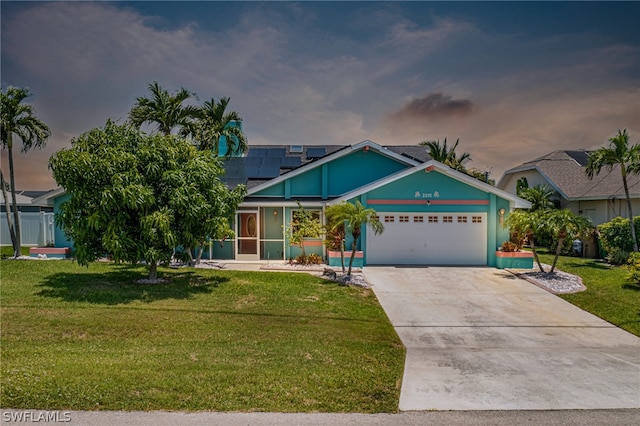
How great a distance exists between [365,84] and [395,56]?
87.6 inches

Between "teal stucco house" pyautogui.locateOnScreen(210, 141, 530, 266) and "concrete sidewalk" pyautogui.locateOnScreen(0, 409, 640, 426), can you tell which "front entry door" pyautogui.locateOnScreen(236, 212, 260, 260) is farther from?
"concrete sidewalk" pyautogui.locateOnScreen(0, 409, 640, 426)

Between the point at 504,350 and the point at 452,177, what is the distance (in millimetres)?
10641

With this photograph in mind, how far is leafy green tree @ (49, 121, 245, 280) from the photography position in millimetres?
10766

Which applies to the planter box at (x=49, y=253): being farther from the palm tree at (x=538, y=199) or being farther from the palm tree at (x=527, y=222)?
the palm tree at (x=538, y=199)

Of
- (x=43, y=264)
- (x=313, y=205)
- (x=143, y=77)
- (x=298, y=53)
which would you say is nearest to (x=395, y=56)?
(x=298, y=53)

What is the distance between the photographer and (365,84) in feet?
55.1

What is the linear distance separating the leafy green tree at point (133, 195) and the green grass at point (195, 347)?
1.44 metres

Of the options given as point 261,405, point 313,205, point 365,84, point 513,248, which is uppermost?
point 365,84

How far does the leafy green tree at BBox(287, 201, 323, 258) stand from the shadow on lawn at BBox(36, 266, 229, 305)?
4737 millimetres

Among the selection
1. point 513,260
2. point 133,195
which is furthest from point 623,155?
point 133,195

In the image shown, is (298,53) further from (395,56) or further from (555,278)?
(555,278)

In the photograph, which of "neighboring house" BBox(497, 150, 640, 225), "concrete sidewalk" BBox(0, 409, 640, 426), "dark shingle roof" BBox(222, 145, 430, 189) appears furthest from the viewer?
"dark shingle roof" BBox(222, 145, 430, 189)

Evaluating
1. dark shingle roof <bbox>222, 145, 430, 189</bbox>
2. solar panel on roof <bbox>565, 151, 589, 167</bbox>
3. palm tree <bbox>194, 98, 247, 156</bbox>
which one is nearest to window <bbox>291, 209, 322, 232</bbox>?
dark shingle roof <bbox>222, 145, 430, 189</bbox>

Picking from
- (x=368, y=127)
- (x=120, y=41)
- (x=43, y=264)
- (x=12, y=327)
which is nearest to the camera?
(x=12, y=327)
